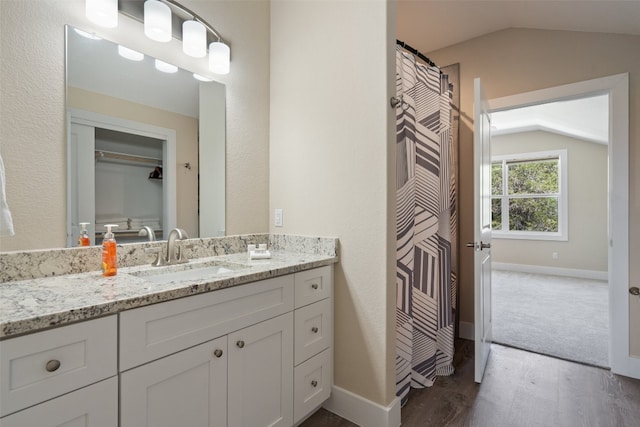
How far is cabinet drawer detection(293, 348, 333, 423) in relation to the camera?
1.55 metres

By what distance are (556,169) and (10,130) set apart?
711 cm

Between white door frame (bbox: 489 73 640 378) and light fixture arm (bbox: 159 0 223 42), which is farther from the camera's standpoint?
white door frame (bbox: 489 73 640 378)

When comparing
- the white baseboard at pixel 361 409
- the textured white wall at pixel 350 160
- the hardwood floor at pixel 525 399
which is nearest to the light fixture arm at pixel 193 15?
the textured white wall at pixel 350 160

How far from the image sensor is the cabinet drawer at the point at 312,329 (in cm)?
156

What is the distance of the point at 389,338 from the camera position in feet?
5.35

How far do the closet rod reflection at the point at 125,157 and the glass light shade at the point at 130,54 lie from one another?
1.54 feet

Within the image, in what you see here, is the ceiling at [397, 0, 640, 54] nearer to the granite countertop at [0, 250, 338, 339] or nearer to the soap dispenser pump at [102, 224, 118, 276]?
the granite countertop at [0, 250, 338, 339]

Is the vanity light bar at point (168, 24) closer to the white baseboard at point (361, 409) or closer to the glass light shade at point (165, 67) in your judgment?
the glass light shade at point (165, 67)

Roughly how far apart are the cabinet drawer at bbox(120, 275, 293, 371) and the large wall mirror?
0.64 m

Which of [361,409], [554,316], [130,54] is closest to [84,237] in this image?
[130,54]

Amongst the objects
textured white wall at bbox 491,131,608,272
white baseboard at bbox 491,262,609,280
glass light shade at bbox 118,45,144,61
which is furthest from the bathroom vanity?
textured white wall at bbox 491,131,608,272

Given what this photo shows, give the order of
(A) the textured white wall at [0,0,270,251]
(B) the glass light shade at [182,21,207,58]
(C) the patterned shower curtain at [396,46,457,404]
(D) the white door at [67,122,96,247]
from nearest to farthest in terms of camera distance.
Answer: (A) the textured white wall at [0,0,270,251], (D) the white door at [67,122,96,247], (B) the glass light shade at [182,21,207,58], (C) the patterned shower curtain at [396,46,457,404]

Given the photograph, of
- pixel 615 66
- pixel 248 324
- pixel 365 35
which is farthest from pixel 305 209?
pixel 615 66

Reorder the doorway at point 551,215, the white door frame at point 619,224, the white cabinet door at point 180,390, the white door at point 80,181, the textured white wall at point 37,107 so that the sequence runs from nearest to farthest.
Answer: the white cabinet door at point 180,390 → the textured white wall at point 37,107 → the white door at point 80,181 → the white door frame at point 619,224 → the doorway at point 551,215
